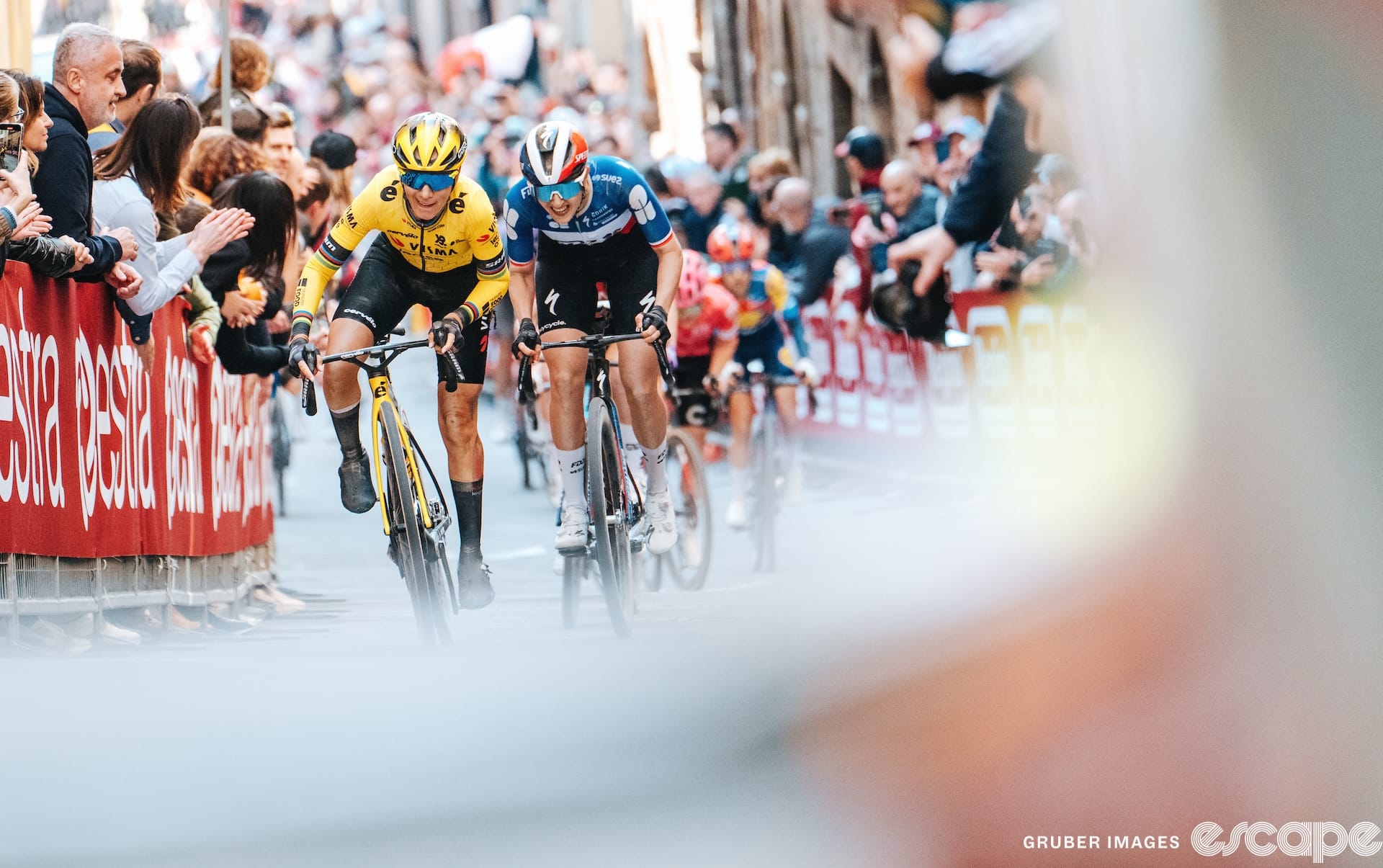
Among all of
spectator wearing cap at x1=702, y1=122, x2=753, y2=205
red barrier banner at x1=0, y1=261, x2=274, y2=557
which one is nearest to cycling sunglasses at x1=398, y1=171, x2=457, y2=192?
red barrier banner at x1=0, y1=261, x2=274, y2=557

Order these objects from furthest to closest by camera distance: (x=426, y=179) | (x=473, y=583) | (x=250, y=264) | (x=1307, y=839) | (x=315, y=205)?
(x=315, y=205) < (x=250, y=264) < (x=473, y=583) < (x=426, y=179) < (x=1307, y=839)

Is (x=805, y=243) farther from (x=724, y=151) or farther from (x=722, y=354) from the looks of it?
(x=722, y=354)

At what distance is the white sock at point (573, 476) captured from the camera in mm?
9141

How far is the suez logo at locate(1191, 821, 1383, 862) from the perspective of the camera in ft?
13.4

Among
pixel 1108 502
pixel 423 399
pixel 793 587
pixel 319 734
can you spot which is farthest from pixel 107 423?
pixel 423 399

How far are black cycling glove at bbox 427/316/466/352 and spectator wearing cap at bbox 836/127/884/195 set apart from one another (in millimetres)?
9229

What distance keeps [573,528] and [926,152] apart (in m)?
7.76

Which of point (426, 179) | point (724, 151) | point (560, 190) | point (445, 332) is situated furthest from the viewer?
point (724, 151)

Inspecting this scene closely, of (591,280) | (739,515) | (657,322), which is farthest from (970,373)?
(657,322)

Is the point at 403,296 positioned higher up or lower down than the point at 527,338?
higher up

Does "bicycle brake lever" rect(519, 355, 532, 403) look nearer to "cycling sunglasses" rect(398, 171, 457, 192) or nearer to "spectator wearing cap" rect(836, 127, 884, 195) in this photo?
"cycling sunglasses" rect(398, 171, 457, 192)

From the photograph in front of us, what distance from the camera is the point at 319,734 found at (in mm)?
5816

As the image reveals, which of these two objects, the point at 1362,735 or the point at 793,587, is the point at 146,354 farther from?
the point at 1362,735

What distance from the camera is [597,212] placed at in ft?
29.9
